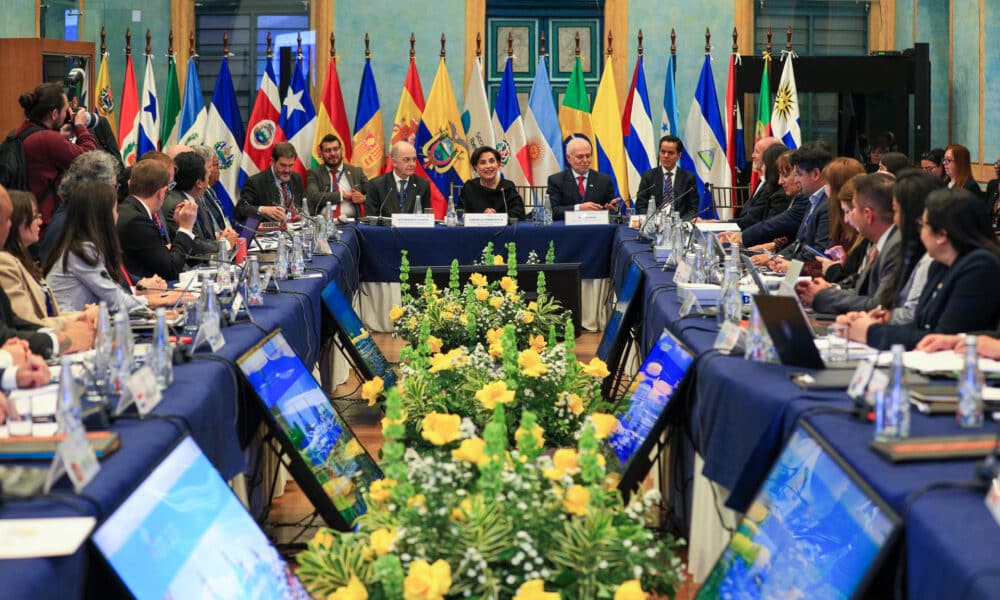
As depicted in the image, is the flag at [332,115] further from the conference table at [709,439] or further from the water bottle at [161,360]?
the water bottle at [161,360]

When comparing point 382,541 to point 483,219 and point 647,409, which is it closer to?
point 647,409

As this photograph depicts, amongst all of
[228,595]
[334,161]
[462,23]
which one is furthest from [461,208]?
[228,595]

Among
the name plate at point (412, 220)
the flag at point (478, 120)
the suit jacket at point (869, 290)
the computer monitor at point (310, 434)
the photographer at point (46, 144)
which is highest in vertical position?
the flag at point (478, 120)

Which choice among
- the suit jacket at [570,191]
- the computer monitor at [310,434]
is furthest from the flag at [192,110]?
the computer monitor at [310,434]

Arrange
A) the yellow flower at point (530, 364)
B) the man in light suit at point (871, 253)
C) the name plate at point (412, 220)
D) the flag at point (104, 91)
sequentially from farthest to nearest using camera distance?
1. the flag at point (104, 91)
2. the name plate at point (412, 220)
3. the man in light suit at point (871, 253)
4. the yellow flower at point (530, 364)

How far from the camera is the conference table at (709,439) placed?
1.68 metres

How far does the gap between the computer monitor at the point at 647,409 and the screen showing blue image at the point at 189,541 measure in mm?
1238

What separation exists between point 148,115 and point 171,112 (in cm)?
21

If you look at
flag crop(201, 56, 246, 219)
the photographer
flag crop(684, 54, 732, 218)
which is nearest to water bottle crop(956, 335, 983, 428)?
the photographer

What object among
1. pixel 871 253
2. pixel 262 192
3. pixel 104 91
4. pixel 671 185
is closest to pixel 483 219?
pixel 671 185

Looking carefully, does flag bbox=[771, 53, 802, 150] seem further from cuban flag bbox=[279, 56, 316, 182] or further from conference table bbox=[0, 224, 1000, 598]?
conference table bbox=[0, 224, 1000, 598]

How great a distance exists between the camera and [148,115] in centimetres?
1055

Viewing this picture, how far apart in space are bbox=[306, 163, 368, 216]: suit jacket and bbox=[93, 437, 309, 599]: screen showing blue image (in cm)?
627

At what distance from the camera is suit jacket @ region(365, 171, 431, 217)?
8.46 metres
